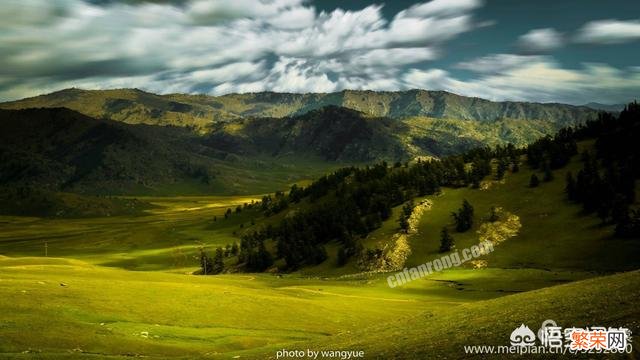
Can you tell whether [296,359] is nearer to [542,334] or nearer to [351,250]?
[542,334]

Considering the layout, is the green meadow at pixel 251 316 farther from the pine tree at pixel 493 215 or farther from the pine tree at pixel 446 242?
the pine tree at pixel 493 215

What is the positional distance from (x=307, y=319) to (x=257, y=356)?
24.1 m

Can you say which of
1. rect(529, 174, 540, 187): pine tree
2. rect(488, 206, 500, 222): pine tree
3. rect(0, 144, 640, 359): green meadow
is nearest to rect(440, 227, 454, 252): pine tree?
rect(488, 206, 500, 222): pine tree

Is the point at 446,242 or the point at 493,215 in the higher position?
the point at 493,215

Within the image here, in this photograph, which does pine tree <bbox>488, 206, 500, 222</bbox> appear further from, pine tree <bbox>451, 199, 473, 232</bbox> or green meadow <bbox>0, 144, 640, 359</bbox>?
green meadow <bbox>0, 144, 640, 359</bbox>

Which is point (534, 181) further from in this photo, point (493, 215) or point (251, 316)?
point (251, 316)

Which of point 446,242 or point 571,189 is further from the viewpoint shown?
point 571,189

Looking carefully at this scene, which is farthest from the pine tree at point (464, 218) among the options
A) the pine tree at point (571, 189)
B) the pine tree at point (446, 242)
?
the pine tree at point (571, 189)

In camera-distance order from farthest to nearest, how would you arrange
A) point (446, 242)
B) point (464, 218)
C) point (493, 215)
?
point (493, 215) → point (464, 218) → point (446, 242)

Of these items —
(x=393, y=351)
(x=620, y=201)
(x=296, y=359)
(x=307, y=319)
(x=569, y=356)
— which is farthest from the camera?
(x=620, y=201)

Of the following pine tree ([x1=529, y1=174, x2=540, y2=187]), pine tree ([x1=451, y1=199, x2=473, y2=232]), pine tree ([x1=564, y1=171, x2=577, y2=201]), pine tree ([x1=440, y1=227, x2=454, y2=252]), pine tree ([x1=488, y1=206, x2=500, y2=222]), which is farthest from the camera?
pine tree ([x1=529, y1=174, x2=540, y2=187])

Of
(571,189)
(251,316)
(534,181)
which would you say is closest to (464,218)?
(534,181)

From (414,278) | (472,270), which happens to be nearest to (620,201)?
(472,270)

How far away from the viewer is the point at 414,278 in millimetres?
147500
